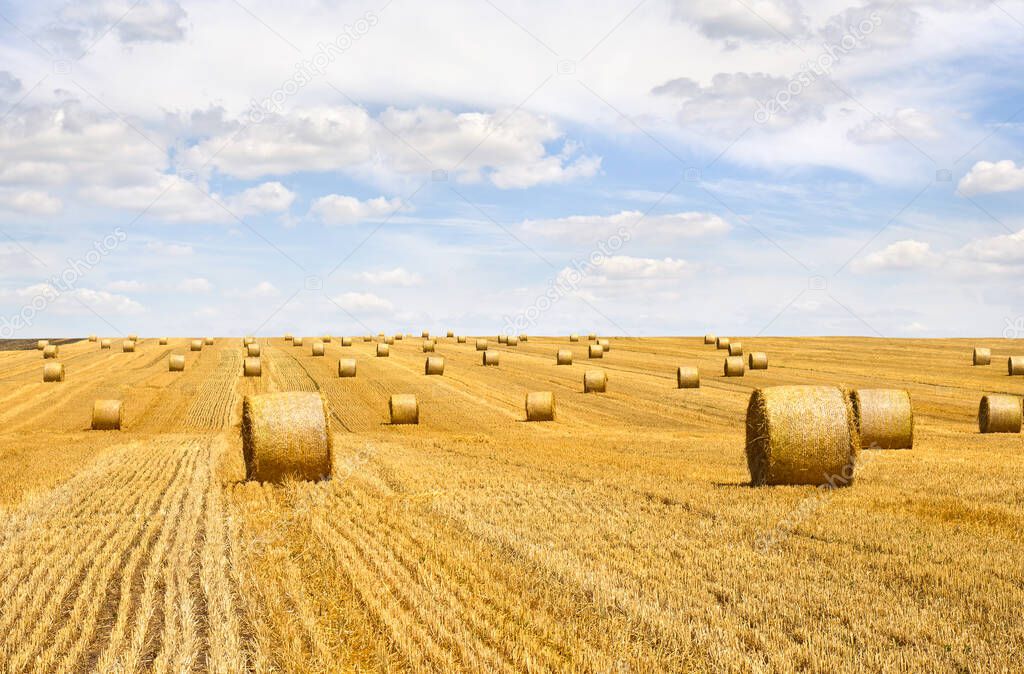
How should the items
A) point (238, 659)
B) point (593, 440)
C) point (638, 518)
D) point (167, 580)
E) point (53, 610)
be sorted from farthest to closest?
point (593, 440) < point (638, 518) < point (167, 580) < point (53, 610) < point (238, 659)

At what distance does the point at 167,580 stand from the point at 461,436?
15341 mm

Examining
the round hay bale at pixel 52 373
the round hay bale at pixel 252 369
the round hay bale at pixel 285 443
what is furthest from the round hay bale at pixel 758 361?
the round hay bale at pixel 52 373

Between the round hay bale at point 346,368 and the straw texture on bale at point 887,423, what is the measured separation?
26501mm

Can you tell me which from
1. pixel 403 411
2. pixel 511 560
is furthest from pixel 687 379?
pixel 511 560

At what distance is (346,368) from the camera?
42406mm

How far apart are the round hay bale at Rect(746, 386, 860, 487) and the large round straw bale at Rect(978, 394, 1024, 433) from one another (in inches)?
440

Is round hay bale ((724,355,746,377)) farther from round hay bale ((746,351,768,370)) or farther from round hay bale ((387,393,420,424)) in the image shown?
round hay bale ((387,393,420,424))

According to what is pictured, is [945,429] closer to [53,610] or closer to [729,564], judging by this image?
[729,564]

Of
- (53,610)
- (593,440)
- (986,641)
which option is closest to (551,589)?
(986,641)

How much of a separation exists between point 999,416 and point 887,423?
579 cm

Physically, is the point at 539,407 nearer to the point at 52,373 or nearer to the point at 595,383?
the point at 595,383

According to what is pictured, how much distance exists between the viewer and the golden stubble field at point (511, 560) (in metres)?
7.39

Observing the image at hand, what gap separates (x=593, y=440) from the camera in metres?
23.6

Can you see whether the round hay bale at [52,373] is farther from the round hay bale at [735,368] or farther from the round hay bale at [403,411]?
the round hay bale at [735,368]
